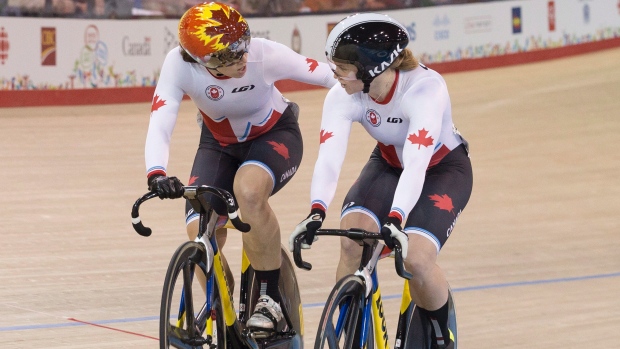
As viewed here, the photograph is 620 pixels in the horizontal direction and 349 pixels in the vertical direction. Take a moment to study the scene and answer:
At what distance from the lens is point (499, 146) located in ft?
26.0

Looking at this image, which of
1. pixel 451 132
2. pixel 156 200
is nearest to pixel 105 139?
pixel 156 200

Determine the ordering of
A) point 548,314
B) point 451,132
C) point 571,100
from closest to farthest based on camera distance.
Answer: point 451,132 → point 548,314 → point 571,100

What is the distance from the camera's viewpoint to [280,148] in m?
3.43

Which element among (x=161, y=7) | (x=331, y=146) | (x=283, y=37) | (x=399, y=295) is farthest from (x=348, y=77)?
(x=283, y=37)

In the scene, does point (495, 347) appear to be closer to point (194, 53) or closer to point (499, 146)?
point (194, 53)

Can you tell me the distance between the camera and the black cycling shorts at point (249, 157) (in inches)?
132

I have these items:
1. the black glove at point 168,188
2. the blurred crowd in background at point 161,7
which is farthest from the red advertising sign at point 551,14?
the black glove at point 168,188

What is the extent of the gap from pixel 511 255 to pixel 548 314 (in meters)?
1.02

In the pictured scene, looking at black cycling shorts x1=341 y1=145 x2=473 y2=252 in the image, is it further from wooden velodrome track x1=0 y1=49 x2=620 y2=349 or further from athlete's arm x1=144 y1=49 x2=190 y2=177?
wooden velodrome track x1=0 y1=49 x2=620 y2=349

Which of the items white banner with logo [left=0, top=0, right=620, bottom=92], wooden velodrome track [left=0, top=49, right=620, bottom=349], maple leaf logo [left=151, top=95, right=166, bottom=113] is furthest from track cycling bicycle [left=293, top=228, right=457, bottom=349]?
white banner with logo [left=0, top=0, right=620, bottom=92]

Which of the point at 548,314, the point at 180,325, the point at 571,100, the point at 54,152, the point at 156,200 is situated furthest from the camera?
the point at 571,100

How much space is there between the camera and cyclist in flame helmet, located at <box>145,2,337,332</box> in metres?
3.06

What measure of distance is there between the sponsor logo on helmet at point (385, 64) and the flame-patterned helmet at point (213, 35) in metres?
0.47

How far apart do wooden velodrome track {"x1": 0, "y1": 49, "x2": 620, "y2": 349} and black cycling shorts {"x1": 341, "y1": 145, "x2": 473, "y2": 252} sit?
3.16 ft
